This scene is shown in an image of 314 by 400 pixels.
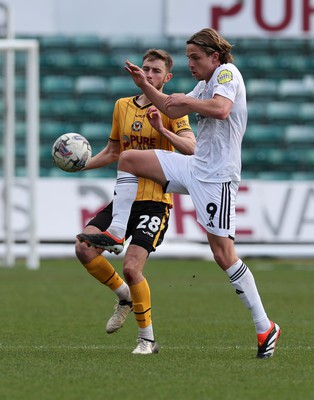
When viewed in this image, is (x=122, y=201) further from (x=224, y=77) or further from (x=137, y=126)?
(x=224, y=77)

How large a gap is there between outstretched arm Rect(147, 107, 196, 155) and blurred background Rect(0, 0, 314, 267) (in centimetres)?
853

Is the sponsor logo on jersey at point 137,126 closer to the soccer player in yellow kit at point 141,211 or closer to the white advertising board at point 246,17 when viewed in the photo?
the soccer player in yellow kit at point 141,211

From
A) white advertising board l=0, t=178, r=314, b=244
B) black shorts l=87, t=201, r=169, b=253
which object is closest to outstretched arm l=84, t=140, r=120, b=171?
black shorts l=87, t=201, r=169, b=253

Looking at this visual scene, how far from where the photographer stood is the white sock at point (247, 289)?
7250mm

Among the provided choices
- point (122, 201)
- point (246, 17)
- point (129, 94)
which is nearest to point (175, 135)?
point (122, 201)

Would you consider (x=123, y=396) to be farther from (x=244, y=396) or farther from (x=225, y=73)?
(x=225, y=73)

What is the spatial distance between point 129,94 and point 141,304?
14.5 metres

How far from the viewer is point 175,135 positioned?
759 cm

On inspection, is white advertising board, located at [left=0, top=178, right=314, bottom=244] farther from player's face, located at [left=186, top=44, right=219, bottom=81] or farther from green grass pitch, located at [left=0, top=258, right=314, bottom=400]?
player's face, located at [left=186, top=44, right=219, bottom=81]

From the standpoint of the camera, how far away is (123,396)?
5.67 m

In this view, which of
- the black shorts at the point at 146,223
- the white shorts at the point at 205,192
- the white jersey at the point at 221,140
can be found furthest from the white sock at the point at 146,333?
the white jersey at the point at 221,140

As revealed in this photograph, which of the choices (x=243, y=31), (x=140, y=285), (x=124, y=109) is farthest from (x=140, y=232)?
(x=243, y=31)

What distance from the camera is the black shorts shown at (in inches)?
303

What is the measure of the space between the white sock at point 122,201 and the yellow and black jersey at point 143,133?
18 centimetres
